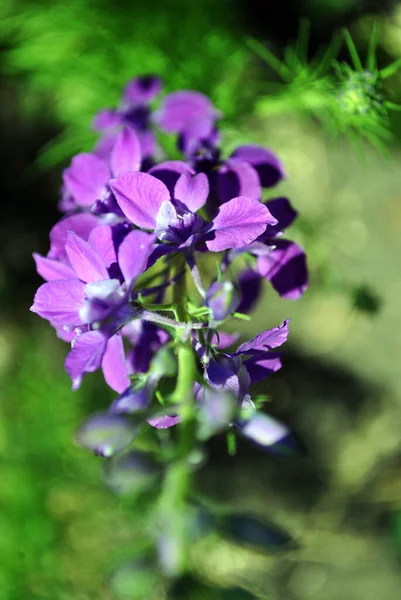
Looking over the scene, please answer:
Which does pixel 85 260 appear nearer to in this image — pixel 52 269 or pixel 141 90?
pixel 52 269

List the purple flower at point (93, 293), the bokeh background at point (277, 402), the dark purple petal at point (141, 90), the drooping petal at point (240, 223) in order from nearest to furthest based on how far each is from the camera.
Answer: the purple flower at point (93, 293)
the drooping petal at point (240, 223)
the dark purple petal at point (141, 90)
the bokeh background at point (277, 402)

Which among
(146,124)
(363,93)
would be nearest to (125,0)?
(146,124)

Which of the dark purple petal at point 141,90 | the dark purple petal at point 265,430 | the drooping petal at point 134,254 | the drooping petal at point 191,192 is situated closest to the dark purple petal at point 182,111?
the dark purple petal at point 141,90

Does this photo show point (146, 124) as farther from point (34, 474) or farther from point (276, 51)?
point (34, 474)

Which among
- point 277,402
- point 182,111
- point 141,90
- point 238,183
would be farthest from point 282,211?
point 277,402

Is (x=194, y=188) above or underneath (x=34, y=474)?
above

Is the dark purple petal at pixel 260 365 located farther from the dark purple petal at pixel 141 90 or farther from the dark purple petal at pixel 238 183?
the dark purple petal at pixel 141 90
